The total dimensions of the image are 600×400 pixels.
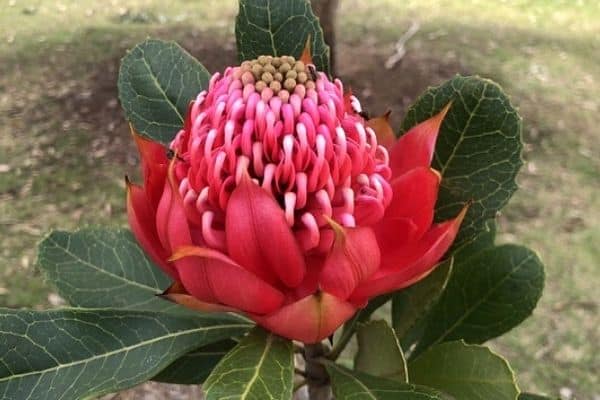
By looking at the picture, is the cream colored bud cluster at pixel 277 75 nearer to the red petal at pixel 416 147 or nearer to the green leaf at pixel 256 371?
the red petal at pixel 416 147

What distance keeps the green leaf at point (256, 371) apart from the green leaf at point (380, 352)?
99 millimetres

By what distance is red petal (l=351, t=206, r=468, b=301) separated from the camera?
732 mm

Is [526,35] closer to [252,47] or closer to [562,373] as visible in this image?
[562,373]

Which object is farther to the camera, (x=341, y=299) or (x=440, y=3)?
(x=440, y=3)

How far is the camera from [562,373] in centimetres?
258

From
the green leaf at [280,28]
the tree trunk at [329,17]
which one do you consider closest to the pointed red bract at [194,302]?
the green leaf at [280,28]

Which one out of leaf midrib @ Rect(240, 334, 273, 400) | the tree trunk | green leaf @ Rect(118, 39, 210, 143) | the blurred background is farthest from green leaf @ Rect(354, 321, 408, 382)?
the tree trunk

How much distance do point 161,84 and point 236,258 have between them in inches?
13.7

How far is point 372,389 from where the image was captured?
2.65 feet

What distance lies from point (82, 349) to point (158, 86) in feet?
1.10

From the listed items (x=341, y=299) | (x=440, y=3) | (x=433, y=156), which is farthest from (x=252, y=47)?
(x=440, y=3)

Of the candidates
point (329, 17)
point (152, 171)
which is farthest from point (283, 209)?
point (329, 17)

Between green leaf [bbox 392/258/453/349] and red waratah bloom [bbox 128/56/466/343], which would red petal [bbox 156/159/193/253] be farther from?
green leaf [bbox 392/258/453/349]

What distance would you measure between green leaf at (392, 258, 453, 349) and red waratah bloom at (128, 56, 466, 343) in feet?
0.26
